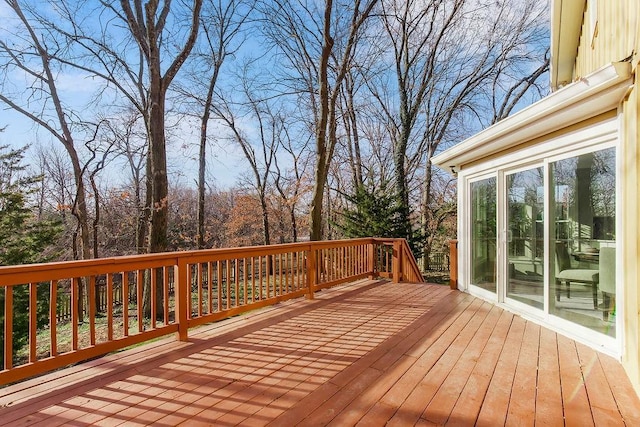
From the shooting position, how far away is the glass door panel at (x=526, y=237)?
3918 millimetres

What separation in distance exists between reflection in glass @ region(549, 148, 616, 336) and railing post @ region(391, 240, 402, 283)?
302cm

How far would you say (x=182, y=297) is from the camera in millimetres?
3465

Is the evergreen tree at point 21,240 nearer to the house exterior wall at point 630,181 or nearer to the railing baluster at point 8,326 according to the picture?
the railing baluster at point 8,326

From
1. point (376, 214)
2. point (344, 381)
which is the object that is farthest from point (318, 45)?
point (344, 381)

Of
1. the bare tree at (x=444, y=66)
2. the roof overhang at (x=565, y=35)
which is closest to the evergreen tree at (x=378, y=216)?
the bare tree at (x=444, y=66)

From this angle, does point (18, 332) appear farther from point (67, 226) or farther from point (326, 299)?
point (67, 226)

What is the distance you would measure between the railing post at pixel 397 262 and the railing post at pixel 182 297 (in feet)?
13.6

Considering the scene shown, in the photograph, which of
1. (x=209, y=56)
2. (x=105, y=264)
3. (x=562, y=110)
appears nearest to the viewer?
(x=105, y=264)

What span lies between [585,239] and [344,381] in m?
2.74

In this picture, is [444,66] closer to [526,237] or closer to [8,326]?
[526,237]

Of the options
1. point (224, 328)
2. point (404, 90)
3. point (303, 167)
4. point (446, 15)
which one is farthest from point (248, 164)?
point (224, 328)

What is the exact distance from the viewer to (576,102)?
2801 millimetres

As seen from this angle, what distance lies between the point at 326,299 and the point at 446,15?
12.5 meters

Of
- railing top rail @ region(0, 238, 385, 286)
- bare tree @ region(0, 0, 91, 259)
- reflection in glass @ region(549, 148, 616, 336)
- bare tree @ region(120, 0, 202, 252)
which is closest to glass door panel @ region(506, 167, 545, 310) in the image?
reflection in glass @ region(549, 148, 616, 336)
